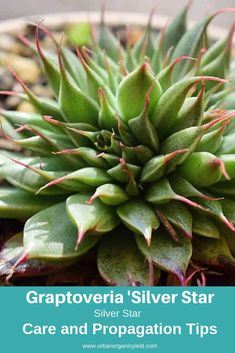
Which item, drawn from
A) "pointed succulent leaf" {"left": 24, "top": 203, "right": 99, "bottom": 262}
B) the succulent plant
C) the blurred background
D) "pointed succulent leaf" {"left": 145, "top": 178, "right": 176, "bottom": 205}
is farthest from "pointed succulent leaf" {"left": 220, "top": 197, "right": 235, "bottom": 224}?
the blurred background

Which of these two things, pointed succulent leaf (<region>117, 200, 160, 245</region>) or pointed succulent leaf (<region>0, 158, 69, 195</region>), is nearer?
pointed succulent leaf (<region>117, 200, 160, 245</region>)

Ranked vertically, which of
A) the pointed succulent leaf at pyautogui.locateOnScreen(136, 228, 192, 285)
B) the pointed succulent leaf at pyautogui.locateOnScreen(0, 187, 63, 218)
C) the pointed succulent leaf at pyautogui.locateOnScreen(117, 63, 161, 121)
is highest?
the pointed succulent leaf at pyautogui.locateOnScreen(117, 63, 161, 121)

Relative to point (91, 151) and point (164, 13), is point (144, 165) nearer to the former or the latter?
point (91, 151)

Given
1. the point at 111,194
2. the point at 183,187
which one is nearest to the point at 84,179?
the point at 111,194

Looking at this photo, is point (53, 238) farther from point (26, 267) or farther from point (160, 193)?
point (160, 193)

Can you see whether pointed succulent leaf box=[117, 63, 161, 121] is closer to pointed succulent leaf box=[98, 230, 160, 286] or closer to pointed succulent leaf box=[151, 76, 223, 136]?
pointed succulent leaf box=[151, 76, 223, 136]

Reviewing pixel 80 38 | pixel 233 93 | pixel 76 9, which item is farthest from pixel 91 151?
pixel 76 9

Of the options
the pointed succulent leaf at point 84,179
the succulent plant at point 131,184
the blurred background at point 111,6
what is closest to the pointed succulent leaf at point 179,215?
the succulent plant at point 131,184

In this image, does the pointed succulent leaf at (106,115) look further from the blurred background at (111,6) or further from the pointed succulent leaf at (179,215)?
the blurred background at (111,6)

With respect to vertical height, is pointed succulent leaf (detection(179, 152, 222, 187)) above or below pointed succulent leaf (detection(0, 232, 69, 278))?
above

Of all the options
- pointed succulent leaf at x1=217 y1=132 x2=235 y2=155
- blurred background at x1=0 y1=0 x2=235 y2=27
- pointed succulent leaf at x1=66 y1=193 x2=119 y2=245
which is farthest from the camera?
blurred background at x1=0 y1=0 x2=235 y2=27
